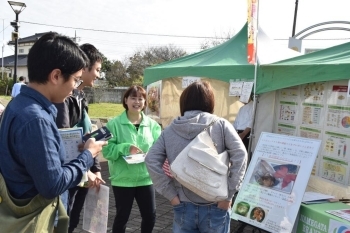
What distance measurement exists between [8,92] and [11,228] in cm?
3203

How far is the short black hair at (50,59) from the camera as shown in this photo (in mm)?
1502

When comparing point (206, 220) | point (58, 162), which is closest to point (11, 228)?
point (58, 162)

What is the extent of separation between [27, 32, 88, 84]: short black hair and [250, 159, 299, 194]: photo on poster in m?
2.30

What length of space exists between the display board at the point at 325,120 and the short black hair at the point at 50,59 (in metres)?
3.01

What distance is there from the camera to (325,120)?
13.0 feet

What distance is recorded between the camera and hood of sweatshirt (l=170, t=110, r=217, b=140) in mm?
2229

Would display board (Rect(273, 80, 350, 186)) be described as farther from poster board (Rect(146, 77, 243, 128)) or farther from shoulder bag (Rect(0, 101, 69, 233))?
shoulder bag (Rect(0, 101, 69, 233))

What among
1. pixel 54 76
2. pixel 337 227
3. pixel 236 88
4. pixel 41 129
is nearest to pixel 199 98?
pixel 54 76

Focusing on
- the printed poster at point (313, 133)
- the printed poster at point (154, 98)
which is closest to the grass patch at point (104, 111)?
the printed poster at point (154, 98)

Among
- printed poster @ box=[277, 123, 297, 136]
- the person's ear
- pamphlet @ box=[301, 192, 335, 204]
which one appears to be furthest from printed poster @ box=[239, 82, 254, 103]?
the person's ear

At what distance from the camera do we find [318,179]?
161 inches

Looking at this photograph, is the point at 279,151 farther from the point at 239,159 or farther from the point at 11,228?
the point at 11,228

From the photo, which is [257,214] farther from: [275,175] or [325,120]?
[325,120]

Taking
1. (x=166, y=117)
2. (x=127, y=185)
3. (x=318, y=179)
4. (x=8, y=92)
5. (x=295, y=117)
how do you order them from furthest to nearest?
(x=8, y=92)
(x=166, y=117)
(x=295, y=117)
(x=318, y=179)
(x=127, y=185)
